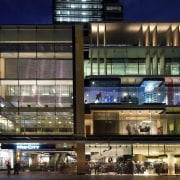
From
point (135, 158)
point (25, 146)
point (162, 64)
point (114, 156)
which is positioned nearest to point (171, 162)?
point (135, 158)

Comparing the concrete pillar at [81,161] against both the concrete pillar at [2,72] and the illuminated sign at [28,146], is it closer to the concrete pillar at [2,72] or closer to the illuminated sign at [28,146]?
the illuminated sign at [28,146]

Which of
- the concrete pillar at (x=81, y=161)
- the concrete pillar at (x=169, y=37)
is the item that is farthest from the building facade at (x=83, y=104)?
the concrete pillar at (x=81, y=161)

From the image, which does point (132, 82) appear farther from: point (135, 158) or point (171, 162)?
point (171, 162)

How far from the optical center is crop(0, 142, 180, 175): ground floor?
60.7m

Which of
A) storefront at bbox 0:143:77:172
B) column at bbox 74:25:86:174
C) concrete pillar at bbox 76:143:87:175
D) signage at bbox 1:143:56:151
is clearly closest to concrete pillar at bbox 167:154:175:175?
concrete pillar at bbox 76:143:87:175

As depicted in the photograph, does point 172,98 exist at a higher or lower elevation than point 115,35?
lower

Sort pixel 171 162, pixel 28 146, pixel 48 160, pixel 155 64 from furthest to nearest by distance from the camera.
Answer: pixel 155 64 < pixel 48 160 < pixel 171 162 < pixel 28 146

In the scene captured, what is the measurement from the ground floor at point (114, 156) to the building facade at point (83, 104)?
4.9 inches

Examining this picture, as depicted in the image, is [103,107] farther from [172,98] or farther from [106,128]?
[172,98]

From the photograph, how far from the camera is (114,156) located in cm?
6188

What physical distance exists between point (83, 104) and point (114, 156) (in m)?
7.71

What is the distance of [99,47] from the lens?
64.1 meters

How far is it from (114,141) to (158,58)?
13.8m

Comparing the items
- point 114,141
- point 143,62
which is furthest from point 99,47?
point 114,141
